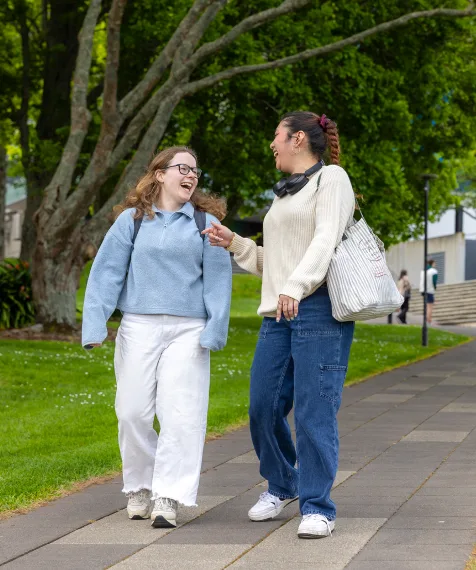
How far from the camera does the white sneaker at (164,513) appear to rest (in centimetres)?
577

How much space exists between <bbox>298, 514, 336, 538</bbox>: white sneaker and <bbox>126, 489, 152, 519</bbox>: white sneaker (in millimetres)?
965

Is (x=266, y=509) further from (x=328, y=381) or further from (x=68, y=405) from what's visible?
(x=68, y=405)

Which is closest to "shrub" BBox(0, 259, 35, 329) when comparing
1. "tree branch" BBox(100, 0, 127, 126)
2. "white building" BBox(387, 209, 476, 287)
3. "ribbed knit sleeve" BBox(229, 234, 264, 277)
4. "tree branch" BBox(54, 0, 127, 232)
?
"tree branch" BBox(54, 0, 127, 232)

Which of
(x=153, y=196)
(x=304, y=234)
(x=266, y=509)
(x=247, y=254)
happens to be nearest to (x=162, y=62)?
(x=153, y=196)

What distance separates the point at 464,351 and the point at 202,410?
17.7 m

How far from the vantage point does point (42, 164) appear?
2475 centimetres

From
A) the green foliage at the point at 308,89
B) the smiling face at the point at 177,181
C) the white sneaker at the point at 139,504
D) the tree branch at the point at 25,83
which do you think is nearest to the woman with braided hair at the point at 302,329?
the smiling face at the point at 177,181

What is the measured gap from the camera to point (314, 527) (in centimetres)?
544

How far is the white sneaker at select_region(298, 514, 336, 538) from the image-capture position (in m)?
5.44

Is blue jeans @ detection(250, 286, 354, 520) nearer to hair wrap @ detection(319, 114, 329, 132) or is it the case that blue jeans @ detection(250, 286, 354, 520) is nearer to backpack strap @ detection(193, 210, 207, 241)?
backpack strap @ detection(193, 210, 207, 241)

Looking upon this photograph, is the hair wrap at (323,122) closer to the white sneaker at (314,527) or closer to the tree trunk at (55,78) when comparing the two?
the white sneaker at (314,527)

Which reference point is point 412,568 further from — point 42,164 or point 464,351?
point 42,164

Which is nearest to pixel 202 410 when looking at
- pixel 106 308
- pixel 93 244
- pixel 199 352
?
pixel 199 352

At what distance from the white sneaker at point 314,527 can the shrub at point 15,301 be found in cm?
1705
